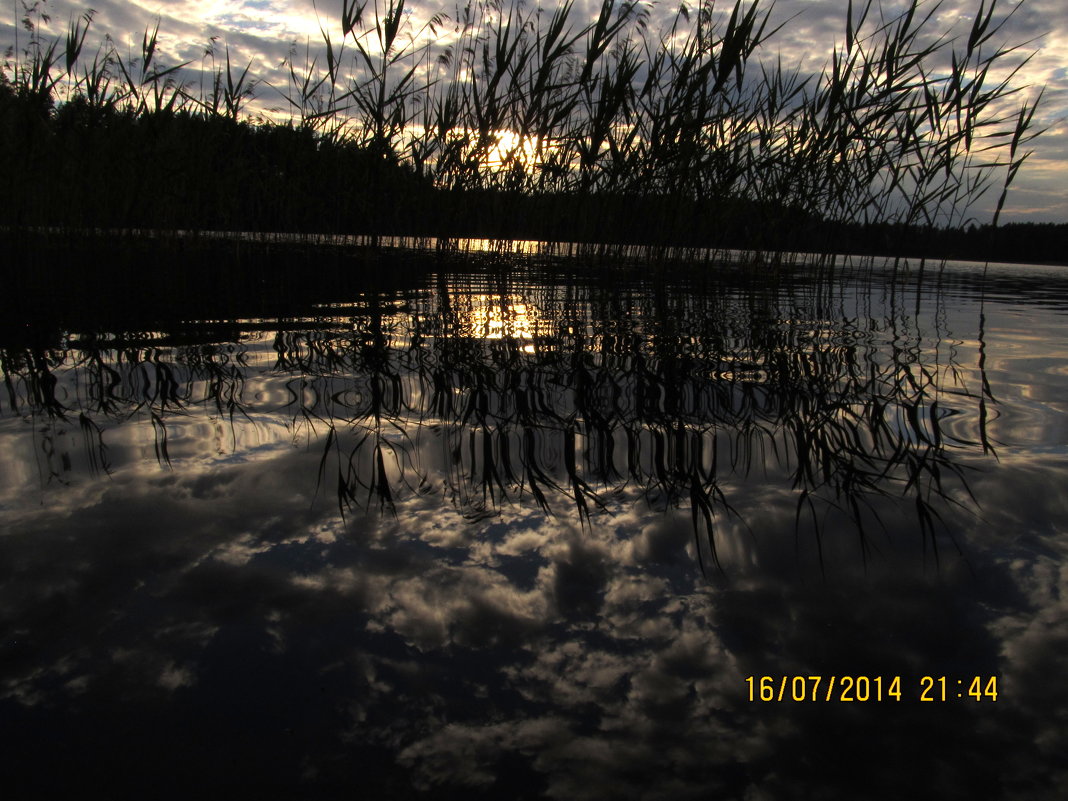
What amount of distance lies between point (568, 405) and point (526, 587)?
83 cm

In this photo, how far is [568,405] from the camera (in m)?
1.63

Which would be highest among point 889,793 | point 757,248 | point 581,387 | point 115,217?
point 115,217

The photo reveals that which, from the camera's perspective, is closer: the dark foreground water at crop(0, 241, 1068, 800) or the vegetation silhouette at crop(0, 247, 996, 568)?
the dark foreground water at crop(0, 241, 1068, 800)

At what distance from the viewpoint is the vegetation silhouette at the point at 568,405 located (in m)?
1.14

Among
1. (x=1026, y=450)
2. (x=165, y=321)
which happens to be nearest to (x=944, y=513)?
(x=1026, y=450)

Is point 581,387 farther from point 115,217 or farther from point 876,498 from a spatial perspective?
point 115,217

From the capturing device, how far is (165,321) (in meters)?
2.77

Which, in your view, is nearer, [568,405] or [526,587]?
[526,587]

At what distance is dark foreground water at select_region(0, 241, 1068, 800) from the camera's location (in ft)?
Result: 1.87

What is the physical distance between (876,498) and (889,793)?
25.7 inches

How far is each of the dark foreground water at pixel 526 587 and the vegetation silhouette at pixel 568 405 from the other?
0.04 ft

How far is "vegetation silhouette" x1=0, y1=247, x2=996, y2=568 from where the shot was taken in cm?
114

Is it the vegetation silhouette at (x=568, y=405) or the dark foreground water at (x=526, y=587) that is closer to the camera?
the dark foreground water at (x=526, y=587)

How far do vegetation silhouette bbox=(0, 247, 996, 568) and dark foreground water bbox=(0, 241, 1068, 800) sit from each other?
0.01m
